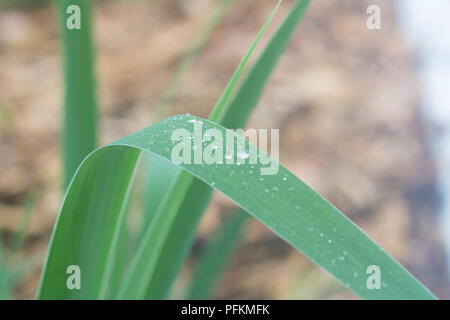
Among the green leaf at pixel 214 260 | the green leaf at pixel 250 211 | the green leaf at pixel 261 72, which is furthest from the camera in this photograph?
the green leaf at pixel 214 260

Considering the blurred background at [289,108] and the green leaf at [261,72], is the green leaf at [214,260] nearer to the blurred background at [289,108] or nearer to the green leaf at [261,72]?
the green leaf at [261,72]

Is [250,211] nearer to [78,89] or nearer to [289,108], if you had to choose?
[78,89]

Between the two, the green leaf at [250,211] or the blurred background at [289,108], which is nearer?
the green leaf at [250,211]

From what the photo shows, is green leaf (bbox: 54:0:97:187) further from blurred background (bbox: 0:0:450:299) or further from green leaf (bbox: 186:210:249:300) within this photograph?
blurred background (bbox: 0:0:450:299)

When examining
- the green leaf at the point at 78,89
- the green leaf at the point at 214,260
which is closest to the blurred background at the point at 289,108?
the green leaf at the point at 214,260

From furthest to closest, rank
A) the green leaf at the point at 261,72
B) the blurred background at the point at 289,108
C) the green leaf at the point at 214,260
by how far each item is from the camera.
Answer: the blurred background at the point at 289,108
the green leaf at the point at 214,260
the green leaf at the point at 261,72

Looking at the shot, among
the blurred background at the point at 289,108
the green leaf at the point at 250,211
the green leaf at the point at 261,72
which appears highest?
the blurred background at the point at 289,108
